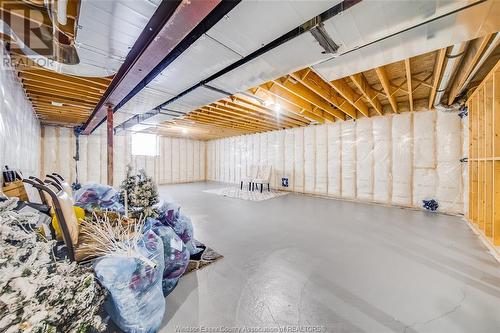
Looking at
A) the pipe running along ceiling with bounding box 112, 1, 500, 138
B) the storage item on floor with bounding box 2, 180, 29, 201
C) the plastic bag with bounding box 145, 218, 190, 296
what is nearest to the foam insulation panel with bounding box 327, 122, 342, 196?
the pipe running along ceiling with bounding box 112, 1, 500, 138

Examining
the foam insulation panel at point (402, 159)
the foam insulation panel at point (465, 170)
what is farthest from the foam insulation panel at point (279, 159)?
the foam insulation panel at point (465, 170)

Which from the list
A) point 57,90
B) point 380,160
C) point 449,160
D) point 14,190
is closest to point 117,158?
point 57,90

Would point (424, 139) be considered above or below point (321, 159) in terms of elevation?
above

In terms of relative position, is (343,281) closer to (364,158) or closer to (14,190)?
(14,190)

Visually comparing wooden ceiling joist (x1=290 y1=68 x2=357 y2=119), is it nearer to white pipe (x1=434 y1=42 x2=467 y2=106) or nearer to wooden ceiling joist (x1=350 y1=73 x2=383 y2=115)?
wooden ceiling joist (x1=350 y1=73 x2=383 y2=115)

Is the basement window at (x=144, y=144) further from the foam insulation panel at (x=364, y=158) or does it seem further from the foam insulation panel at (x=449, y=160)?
the foam insulation panel at (x=449, y=160)

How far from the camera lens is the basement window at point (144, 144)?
27.5 feet

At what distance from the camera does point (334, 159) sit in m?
5.96

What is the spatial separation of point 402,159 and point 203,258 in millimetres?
5090

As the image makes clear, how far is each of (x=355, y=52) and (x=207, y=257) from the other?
2691 mm

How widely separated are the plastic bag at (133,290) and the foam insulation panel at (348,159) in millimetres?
5546

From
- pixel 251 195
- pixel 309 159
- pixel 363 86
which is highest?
pixel 363 86

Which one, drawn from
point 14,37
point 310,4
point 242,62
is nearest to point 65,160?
point 14,37

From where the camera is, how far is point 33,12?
1385 millimetres
